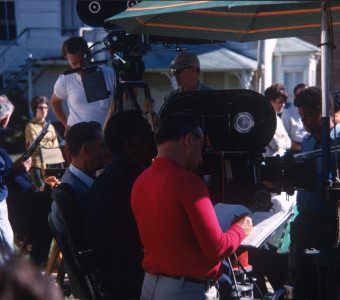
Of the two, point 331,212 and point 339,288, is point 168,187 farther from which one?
point 331,212

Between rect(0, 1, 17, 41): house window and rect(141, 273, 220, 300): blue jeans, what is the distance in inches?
777

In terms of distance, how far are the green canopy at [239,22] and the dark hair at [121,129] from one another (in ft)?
2.34

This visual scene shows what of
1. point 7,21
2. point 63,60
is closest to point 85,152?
point 63,60

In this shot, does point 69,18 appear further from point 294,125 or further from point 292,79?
point 294,125

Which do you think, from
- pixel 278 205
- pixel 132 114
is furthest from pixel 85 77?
pixel 278 205

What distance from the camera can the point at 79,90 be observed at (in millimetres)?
5430

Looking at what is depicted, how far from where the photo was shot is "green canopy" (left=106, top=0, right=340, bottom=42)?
412 cm

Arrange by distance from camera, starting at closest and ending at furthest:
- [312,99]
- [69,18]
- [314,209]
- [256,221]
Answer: [256,221], [312,99], [314,209], [69,18]

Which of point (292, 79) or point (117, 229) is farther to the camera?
point (292, 79)

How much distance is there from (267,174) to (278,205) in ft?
2.24

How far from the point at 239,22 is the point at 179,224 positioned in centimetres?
250

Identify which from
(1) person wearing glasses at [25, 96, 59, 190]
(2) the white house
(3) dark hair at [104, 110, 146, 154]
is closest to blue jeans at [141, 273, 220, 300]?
(3) dark hair at [104, 110, 146, 154]

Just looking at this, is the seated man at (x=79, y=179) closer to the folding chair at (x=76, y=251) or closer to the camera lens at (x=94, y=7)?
the folding chair at (x=76, y=251)

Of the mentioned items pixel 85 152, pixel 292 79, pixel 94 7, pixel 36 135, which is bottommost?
pixel 292 79
